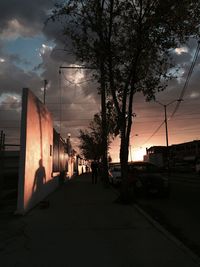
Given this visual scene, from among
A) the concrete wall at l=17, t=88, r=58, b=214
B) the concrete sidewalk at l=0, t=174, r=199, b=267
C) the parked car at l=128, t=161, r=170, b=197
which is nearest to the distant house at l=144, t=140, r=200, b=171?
the parked car at l=128, t=161, r=170, b=197

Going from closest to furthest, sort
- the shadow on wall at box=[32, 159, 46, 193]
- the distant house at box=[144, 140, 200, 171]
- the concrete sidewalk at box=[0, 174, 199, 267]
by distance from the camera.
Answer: the concrete sidewalk at box=[0, 174, 199, 267]
the shadow on wall at box=[32, 159, 46, 193]
the distant house at box=[144, 140, 200, 171]

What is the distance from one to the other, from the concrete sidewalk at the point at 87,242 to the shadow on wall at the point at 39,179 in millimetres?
1797

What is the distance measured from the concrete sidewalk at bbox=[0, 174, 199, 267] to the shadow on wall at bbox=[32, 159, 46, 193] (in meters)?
1.80

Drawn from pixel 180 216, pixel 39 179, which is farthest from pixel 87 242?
pixel 39 179

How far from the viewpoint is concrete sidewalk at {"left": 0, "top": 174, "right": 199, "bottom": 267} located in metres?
6.48

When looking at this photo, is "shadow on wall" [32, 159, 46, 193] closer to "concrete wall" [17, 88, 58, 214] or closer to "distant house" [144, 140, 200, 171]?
"concrete wall" [17, 88, 58, 214]

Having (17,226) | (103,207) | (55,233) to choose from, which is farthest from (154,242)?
(103,207)

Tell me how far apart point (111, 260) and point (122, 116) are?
9191 millimetres

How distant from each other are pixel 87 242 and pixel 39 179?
7071 mm

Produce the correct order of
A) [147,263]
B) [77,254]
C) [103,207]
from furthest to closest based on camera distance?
[103,207], [77,254], [147,263]

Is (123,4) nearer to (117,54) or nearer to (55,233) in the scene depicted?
(117,54)

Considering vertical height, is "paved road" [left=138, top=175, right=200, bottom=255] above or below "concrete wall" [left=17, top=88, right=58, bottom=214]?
below

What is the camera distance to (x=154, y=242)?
26.0 ft

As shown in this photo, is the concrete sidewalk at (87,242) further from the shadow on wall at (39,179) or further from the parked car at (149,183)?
the parked car at (149,183)
